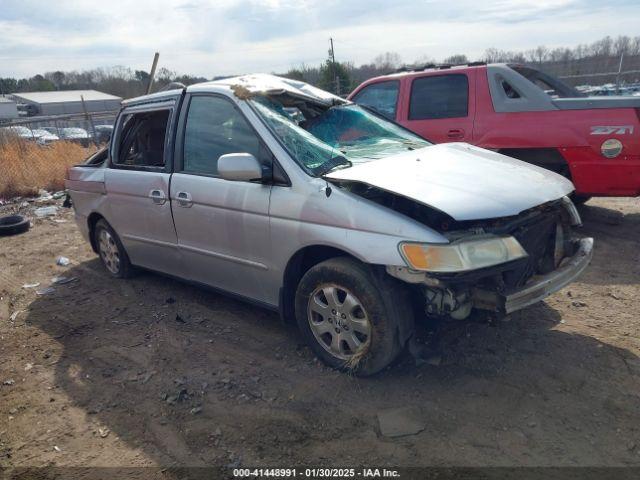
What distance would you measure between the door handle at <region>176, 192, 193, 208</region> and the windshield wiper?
121cm

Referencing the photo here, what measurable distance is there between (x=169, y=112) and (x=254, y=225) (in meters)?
1.53

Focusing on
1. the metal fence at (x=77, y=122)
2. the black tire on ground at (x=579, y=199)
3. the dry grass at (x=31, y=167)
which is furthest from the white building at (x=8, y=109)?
the black tire on ground at (x=579, y=199)

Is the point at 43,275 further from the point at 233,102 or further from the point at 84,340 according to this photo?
the point at 233,102

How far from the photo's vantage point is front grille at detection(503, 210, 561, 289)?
116 inches

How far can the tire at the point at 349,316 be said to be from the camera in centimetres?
290

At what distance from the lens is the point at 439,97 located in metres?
6.45

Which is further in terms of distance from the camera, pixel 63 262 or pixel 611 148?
pixel 63 262

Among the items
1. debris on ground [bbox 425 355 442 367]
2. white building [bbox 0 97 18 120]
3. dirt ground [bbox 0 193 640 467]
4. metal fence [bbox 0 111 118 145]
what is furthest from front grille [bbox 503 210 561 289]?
white building [bbox 0 97 18 120]

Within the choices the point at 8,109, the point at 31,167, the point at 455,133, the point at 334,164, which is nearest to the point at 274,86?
the point at 334,164

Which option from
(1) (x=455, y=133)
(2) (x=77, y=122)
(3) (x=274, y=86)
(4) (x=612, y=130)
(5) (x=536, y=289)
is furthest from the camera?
(2) (x=77, y=122)

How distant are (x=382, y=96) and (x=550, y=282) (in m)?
4.65

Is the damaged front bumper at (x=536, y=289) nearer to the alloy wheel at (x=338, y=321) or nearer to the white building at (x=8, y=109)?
the alloy wheel at (x=338, y=321)

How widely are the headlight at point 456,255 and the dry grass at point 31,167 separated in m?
10.7

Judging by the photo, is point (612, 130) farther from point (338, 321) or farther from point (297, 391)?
point (297, 391)
